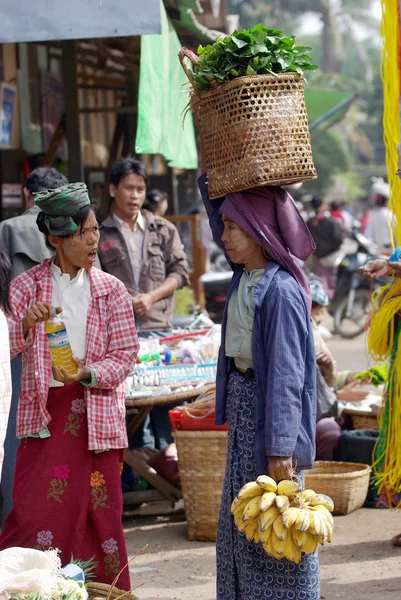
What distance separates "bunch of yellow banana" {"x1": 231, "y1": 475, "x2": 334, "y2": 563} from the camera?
3.28 m

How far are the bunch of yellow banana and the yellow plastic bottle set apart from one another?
977 mm

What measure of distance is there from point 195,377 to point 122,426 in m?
1.62

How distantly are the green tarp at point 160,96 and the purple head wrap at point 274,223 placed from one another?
2.04m

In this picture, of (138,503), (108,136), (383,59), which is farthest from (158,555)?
(108,136)

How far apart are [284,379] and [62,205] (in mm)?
1272

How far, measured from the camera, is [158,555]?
17.2 ft

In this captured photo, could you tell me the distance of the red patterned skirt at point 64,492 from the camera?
4.10 m

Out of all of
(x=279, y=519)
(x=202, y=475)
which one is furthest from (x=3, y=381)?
(x=202, y=475)

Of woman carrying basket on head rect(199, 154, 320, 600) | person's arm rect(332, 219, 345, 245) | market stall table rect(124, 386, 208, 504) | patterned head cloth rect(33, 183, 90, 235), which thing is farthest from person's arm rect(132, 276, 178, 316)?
person's arm rect(332, 219, 345, 245)

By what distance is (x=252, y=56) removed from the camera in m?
3.58

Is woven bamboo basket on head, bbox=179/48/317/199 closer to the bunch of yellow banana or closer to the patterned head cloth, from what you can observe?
the patterned head cloth

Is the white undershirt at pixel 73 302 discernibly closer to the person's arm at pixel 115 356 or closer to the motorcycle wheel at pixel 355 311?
the person's arm at pixel 115 356

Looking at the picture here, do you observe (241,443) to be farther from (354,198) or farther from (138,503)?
(354,198)

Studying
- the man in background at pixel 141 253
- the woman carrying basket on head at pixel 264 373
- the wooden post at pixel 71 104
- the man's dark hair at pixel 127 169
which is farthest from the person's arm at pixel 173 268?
the woman carrying basket on head at pixel 264 373
